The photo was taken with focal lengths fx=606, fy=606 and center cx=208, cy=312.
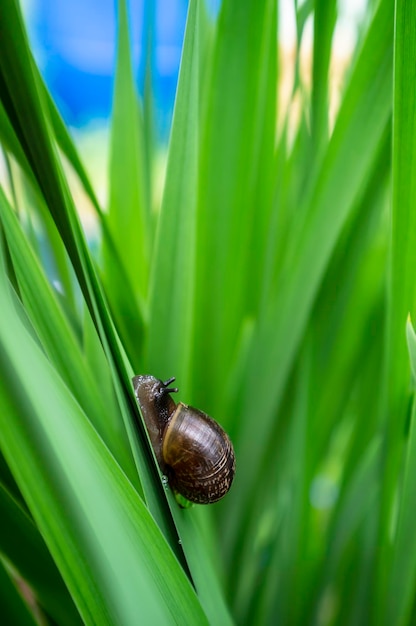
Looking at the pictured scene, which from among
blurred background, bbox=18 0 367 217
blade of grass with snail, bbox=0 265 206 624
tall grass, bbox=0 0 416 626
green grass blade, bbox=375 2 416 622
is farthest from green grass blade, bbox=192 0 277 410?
blurred background, bbox=18 0 367 217

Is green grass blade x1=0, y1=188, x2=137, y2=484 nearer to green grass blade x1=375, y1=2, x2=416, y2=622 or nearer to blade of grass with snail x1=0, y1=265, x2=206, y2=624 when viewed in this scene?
blade of grass with snail x1=0, y1=265, x2=206, y2=624

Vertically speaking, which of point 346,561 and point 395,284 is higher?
point 395,284

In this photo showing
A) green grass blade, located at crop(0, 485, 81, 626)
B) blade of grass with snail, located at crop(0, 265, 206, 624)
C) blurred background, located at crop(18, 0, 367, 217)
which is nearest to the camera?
blade of grass with snail, located at crop(0, 265, 206, 624)

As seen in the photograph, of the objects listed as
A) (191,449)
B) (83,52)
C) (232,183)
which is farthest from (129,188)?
(83,52)

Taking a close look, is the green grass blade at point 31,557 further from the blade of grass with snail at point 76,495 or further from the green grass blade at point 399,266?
the green grass blade at point 399,266

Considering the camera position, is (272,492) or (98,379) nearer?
(98,379)

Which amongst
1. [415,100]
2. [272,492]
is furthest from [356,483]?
[415,100]

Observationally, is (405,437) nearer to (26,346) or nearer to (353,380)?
(353,380)
